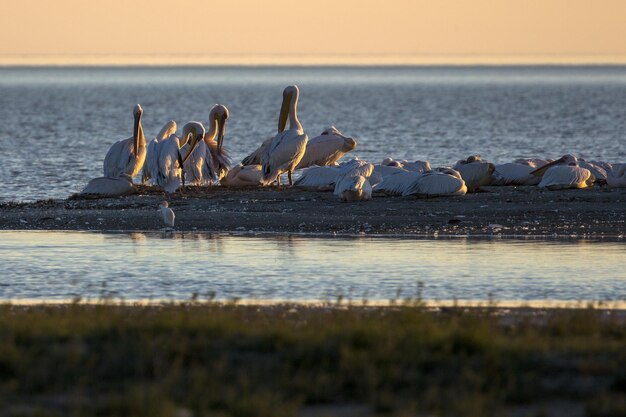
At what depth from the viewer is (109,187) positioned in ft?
54.0

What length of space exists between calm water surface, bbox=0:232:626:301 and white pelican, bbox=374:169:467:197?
2804mm

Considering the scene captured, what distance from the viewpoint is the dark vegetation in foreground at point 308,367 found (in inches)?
217

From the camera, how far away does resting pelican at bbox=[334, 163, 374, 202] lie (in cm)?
1509

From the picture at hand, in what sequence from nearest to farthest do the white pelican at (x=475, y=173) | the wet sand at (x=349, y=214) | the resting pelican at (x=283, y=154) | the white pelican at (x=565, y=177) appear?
the wet sand at (x=349, y=214) < the white pelican at (x=565, y=177) < the white pelican at (x=475, y=173) < the resting pelican at (x=283, y=154)

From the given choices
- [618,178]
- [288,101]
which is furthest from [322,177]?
[618,178]

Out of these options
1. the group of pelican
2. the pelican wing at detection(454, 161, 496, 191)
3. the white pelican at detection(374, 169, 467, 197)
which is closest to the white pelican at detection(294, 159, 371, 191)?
the group of pelican

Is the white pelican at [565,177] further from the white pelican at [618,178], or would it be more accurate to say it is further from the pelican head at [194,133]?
the pelican head at [194,133]

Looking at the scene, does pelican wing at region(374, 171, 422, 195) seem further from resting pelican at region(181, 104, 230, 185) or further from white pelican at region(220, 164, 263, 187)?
resting pelican at region(181, 104, 230, 185)

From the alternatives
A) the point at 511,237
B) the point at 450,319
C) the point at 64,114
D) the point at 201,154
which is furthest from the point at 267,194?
the point at 64,114

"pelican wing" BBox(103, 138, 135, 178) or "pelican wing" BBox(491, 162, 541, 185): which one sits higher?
"pelican wing" BBox(103, 138, 135, 178)

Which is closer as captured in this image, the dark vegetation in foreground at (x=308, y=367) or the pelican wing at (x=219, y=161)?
the dark vegetation in foreground at (x=308, y=367)

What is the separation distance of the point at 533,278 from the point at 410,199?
5334 mm

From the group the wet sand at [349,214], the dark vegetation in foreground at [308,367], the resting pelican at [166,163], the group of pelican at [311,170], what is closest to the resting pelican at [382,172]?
the group of pelican at [311,170]

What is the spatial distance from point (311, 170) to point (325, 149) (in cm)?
172
